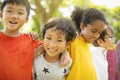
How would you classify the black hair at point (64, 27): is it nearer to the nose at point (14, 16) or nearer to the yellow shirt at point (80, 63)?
the yellow shirt at point (80, 63)

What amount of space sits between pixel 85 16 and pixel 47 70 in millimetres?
671

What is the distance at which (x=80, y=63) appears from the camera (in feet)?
9.43

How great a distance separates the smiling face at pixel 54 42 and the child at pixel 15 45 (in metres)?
0.13

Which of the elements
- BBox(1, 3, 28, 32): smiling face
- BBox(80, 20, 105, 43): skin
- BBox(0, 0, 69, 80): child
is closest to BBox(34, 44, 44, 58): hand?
BBox(0, 0, 69, 80): child

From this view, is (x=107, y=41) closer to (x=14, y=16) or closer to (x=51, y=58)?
(x=51, y=58)

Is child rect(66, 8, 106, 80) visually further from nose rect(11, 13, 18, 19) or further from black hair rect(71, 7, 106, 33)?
nose rect(11, 13, 18, 19)

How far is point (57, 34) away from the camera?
2773mm

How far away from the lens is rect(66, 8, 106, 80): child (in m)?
2.86

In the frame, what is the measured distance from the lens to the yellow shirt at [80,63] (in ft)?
9.31

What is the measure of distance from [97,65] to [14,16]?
3.31ft

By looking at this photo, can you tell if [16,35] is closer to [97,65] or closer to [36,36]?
[36,36]

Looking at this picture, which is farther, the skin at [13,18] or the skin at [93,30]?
the skin at [93,30]

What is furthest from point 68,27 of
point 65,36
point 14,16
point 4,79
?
point 4,79

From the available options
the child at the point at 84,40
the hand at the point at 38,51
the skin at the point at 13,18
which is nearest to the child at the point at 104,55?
the child at the point at 84,40
